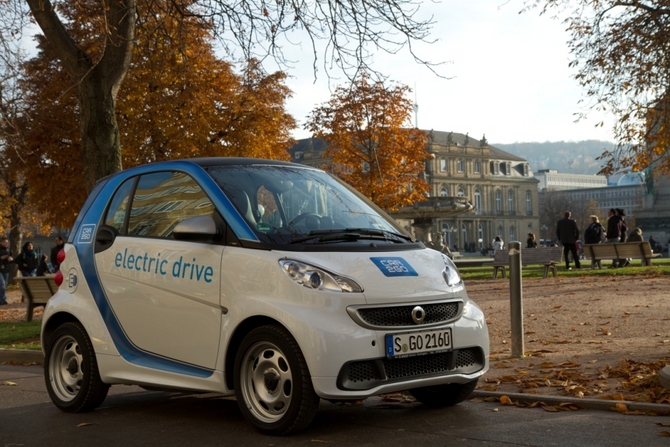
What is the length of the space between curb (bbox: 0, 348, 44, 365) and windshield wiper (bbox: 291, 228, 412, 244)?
6.29 meters

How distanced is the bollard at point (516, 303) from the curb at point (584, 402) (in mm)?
2091

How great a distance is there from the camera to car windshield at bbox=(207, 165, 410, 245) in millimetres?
6367

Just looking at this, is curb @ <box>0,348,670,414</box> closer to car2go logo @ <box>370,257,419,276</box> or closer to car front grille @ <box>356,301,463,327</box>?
car front grille @ <box>356,301,463,327</box>

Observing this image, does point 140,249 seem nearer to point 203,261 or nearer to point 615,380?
point 203,261

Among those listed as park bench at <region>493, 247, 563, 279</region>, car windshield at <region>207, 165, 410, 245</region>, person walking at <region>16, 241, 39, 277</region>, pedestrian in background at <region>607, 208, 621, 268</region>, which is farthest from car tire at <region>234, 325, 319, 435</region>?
pedestrian in background at <region>607, 208, 621, 268</region>

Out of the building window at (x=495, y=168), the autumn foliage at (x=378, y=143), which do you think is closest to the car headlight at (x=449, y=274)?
the autumn foliage at (x=378, y=143)

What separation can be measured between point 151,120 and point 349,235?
83.9 ft

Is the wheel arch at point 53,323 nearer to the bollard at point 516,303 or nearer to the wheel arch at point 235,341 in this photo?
the wheel arch at point 235,341

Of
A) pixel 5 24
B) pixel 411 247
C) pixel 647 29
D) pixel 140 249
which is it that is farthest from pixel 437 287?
pixel 647 29

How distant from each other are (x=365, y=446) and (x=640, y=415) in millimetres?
2032

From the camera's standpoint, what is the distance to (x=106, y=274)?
24.0 feet

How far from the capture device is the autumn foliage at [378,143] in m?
49.2

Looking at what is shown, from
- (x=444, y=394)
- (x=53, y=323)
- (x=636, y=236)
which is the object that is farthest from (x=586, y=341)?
(x=636, y=236)

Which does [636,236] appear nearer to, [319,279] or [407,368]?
[407,368]
